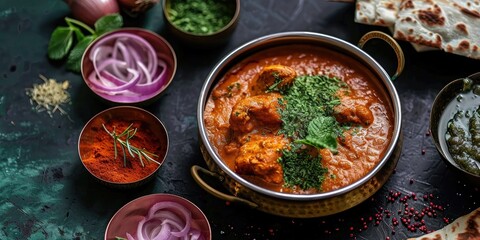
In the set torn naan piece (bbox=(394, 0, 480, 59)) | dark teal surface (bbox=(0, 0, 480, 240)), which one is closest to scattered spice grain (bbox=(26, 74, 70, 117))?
dark teal surface (bbox=(0, 0, 480, 240))

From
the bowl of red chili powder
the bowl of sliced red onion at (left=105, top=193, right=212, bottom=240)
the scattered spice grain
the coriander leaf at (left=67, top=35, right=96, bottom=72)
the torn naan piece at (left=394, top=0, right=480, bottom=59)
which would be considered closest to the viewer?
the bowl of sliced red onion at (left=105, top=193, right=212, bottom=240)

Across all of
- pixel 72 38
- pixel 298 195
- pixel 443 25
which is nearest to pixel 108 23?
pixel 72 38

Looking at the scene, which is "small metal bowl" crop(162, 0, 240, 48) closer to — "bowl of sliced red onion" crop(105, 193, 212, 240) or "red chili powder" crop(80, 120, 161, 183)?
"red chili powder" crop(80, 120, 161, 183)

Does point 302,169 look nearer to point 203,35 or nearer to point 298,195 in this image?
point 298,195

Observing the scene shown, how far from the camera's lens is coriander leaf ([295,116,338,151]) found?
3919 millimetres

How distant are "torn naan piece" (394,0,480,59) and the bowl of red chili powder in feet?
6.17

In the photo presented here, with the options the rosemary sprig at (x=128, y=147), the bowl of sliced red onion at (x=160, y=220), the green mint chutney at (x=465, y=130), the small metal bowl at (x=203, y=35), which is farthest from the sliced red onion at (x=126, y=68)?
the green mint chutney at (x=465, y=130)

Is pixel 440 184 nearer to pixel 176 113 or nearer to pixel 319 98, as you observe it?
pixel 319 98

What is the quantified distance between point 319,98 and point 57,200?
1874mm

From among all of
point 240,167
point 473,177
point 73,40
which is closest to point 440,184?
point 473,177

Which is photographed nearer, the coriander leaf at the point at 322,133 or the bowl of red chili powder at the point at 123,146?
the coriander leaf at the point at 322,133

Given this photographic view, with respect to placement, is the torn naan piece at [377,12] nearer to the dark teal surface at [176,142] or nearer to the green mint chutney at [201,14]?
the dark teal surface at [176,142]

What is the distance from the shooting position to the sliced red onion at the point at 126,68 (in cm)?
475

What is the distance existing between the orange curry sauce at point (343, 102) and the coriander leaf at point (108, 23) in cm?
100
